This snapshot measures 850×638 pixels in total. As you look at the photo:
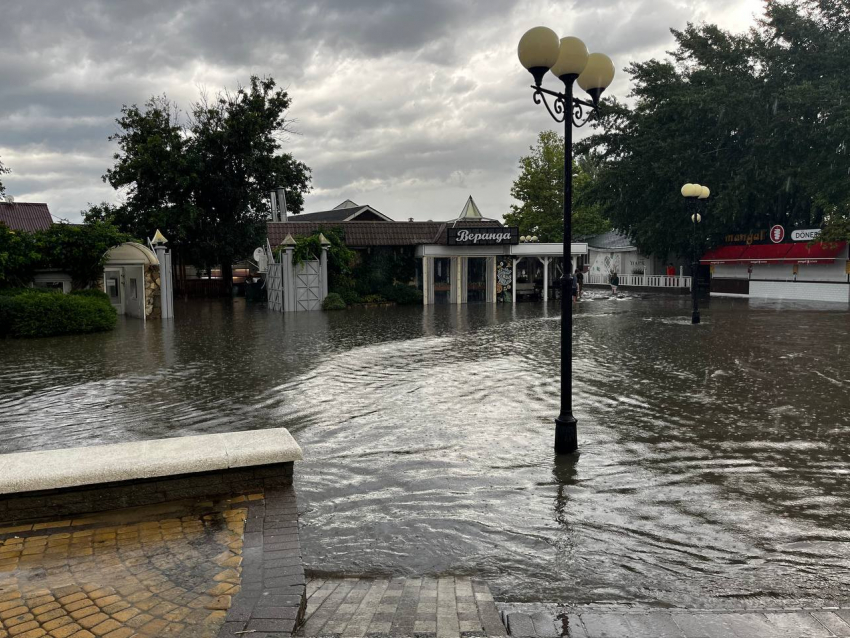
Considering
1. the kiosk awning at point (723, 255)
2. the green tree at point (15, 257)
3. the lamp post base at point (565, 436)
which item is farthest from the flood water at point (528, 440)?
the kiosk awning at point (723, 255)

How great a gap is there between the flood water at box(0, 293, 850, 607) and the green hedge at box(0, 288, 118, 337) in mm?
1500

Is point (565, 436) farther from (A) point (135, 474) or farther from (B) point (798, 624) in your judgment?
(A) point (135, 474)

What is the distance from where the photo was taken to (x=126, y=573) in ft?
13.9

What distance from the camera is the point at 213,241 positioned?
4178 centimetres

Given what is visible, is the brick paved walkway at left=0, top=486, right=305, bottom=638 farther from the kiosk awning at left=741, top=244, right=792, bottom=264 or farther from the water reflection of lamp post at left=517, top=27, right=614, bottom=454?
the kiosk awning at left=741, top=244, right=792, bottom=264

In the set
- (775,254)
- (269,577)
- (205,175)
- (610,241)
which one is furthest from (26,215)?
(775,254)

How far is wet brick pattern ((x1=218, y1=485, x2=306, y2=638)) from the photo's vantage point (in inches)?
140

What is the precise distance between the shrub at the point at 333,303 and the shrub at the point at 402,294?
3.45 metres

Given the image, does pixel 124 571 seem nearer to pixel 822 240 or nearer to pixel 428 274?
pixel 428 274

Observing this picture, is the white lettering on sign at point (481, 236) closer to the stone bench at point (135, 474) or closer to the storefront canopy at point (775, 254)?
the storefront canopy at point (775, 254)

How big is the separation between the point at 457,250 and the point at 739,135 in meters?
16.5

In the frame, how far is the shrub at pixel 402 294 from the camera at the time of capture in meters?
33.0

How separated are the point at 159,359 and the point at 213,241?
28.4m

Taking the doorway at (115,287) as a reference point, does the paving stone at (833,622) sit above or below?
below
